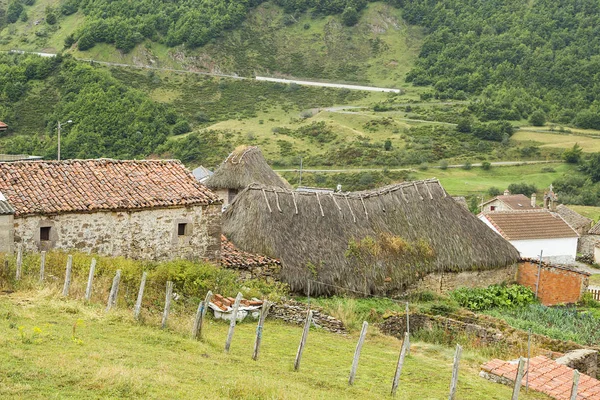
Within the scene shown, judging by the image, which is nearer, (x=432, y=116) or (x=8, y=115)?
(x=8, y=115)

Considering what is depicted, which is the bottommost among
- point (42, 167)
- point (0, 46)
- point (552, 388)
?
point (552, 388)

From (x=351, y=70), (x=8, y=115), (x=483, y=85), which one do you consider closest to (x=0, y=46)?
(x=8, y=115)

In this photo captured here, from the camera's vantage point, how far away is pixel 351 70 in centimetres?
8938

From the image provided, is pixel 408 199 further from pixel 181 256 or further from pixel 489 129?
pixel 489 129

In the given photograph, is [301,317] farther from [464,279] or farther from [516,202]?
[516,202]

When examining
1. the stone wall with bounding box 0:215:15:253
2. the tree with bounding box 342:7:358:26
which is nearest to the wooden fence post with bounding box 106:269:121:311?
the stone wall with bounding box 0:215:15:253

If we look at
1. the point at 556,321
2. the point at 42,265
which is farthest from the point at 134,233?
the point at 556,321

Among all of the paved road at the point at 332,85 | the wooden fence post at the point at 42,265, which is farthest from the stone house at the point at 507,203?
the paved road at the point at 332,85

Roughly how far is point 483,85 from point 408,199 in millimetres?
62217

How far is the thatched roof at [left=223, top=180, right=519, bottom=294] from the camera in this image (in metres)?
21.9

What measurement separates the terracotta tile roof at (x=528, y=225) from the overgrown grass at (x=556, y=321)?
10.8 m

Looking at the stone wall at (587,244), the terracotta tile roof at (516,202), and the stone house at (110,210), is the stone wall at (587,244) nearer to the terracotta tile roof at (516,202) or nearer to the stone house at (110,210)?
the terracotta tile roof at (516,202)

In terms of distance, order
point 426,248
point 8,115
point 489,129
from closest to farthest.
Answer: point 426,248 < point 8,115 < point 489,129

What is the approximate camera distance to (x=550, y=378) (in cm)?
1327
